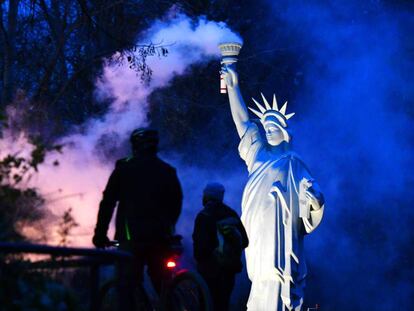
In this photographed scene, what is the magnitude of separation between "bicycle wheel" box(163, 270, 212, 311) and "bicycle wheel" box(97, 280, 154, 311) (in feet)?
0.70

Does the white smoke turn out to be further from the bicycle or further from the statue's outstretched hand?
the bicycle

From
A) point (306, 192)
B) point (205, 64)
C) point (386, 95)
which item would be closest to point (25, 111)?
point (306, 192)

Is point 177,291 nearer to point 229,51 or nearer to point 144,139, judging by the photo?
point 144,139

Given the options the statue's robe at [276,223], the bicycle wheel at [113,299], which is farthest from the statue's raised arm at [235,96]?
the bicycle wheel at [113,299]

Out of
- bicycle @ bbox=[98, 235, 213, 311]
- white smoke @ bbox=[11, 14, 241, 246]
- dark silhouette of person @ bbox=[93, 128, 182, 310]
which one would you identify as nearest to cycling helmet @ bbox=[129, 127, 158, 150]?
dark silhouette of person @ bbox=[93, 128, 182, 310]

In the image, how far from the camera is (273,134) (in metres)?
16.5

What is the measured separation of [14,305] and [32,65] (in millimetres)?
12610

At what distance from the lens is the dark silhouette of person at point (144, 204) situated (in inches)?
389

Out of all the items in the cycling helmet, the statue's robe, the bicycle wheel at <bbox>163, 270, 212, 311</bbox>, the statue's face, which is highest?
the statue's face

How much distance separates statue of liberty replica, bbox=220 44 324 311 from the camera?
1633 cm

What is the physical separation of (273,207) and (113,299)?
747 cm

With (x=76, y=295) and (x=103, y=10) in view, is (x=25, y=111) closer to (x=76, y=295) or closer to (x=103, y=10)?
(x=103, y=10)

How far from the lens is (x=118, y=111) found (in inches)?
700

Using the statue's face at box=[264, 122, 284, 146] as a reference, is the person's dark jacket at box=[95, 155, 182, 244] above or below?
below
